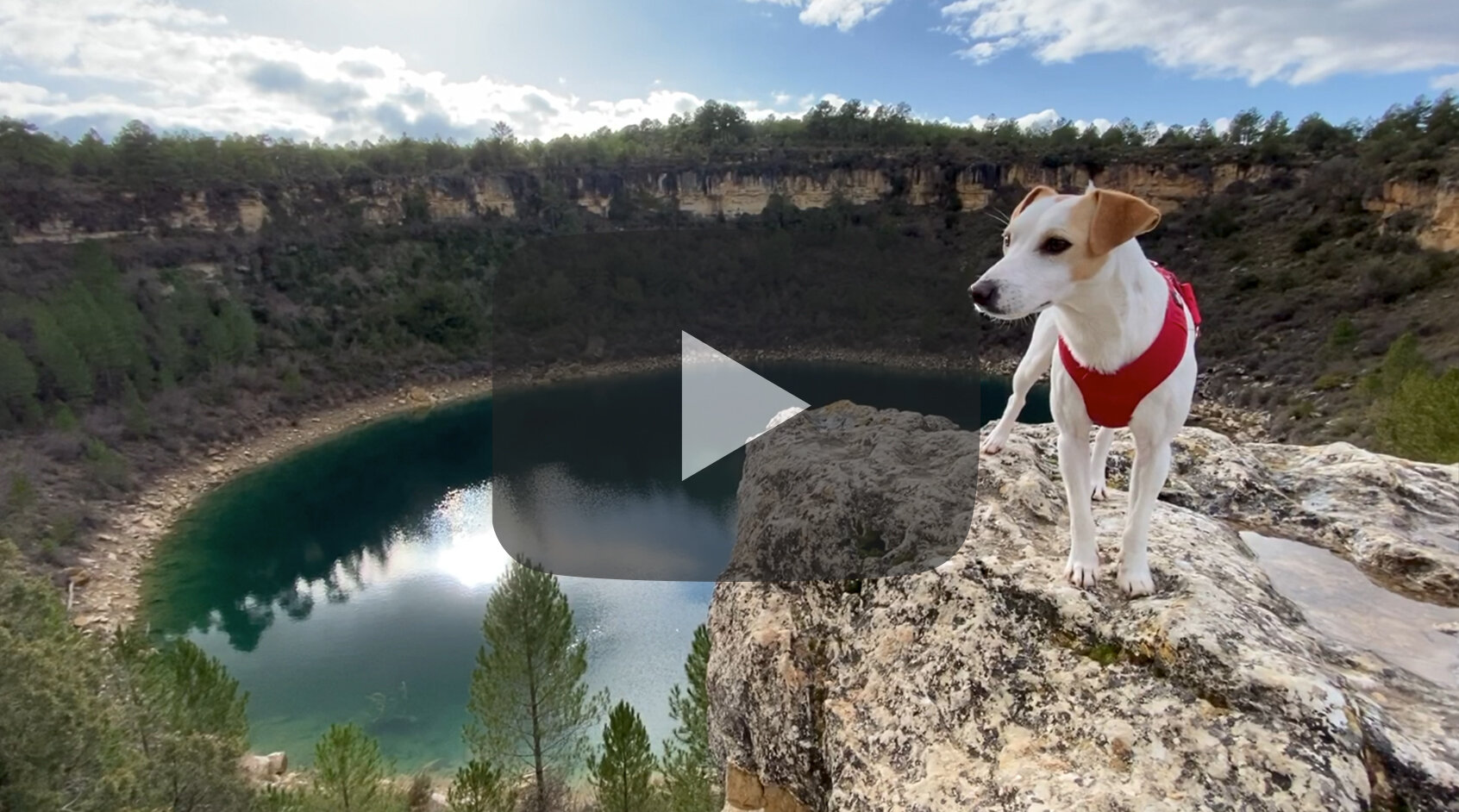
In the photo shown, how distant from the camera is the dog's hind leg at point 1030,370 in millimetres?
2387

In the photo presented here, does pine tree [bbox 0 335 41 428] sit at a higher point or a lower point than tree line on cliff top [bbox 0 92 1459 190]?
lower

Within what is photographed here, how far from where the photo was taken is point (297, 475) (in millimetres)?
Answer: 24750

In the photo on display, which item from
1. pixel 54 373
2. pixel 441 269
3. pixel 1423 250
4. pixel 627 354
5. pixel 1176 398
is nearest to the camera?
pixel 1176 398

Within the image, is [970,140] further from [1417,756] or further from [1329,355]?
[1417,756]

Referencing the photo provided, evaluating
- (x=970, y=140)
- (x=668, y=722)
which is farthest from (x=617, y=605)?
(x=970, y=140)

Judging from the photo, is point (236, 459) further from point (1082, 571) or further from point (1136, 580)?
point (1136, 580)

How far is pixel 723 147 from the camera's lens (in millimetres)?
54562

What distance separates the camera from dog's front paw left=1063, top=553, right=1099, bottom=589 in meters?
1.96

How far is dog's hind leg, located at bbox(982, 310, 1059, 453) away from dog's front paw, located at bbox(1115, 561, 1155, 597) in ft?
2.18

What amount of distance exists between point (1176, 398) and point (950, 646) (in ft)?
3.03

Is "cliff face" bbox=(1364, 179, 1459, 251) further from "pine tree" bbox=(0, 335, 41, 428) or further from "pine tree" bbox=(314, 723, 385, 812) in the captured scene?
"pine tree" bbox=(0, 335, 41, 428)

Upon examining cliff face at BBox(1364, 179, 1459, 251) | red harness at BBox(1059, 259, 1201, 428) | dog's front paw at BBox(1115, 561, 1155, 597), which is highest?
cliff face at BBox(1364, 179, 1459, 251)
